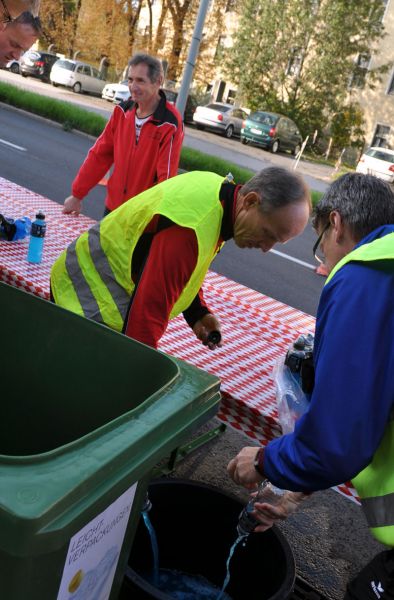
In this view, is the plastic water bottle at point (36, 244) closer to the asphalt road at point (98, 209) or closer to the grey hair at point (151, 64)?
the grey hair at point (151, 64)

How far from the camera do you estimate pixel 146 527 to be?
6.51 feet

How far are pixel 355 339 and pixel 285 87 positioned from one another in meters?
30.6

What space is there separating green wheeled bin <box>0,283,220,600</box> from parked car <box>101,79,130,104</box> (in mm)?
24965

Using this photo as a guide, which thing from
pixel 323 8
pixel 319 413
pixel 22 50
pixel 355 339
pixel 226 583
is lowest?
pixel 226 583

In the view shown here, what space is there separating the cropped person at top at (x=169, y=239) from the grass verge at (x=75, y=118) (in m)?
10.9

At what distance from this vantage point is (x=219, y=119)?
24.8 meters

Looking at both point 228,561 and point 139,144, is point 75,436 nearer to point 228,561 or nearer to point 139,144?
point 228,561

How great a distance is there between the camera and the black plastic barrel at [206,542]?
195cm

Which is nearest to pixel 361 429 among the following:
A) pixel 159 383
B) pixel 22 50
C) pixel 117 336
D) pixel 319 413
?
pixel 319 413

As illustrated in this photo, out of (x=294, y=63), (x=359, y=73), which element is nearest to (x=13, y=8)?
(x=359, y=73)

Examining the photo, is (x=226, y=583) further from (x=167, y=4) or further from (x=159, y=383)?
(x=167, y=4)

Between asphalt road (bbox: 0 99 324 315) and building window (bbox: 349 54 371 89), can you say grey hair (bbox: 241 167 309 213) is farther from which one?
building window (bbox: 349 54 371 89)

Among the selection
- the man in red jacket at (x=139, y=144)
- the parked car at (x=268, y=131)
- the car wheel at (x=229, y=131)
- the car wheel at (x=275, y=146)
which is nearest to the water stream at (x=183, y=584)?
the man in red jacket at (x=139, y=144)

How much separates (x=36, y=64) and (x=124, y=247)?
96.7ft
